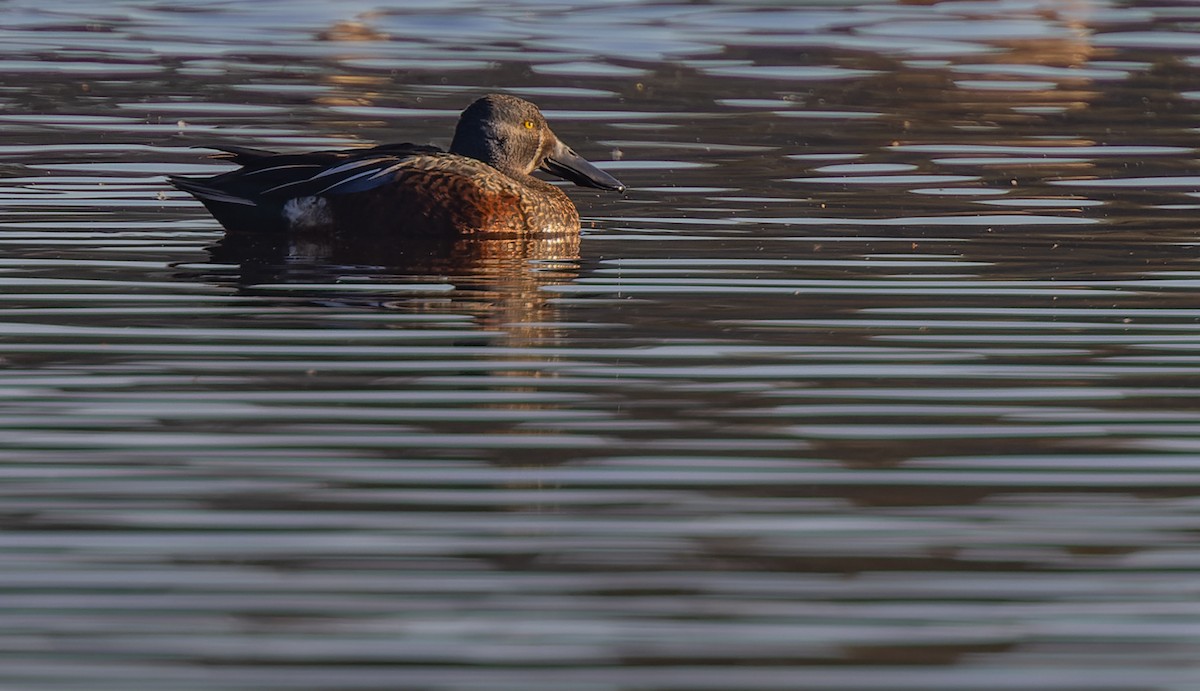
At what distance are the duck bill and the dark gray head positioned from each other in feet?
0.15

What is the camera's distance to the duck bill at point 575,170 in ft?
39.8

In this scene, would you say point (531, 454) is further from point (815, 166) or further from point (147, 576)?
point (815, 166)

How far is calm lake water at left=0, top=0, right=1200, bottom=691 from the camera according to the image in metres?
4.67

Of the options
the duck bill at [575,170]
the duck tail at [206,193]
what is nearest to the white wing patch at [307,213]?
the duck tail at [206,193]

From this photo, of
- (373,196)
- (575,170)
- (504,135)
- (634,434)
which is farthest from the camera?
(575,170)

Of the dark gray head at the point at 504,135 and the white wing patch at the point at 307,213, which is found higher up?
the dark gray head at the point at 504,135

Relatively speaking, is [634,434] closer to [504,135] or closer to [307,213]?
[307,213]

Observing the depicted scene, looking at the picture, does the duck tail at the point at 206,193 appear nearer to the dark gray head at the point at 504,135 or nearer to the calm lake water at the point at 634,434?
the calm lake water at the point at 634,434

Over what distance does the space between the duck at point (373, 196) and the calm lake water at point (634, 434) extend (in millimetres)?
251

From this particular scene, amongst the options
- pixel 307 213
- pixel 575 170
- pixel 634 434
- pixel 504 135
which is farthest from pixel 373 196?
pixel 634 434

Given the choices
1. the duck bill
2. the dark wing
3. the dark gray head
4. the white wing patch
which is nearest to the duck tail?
the dark wing

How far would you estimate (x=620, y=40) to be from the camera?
22.1m

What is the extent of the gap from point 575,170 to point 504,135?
54cm

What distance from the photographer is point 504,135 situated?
38.7ft
